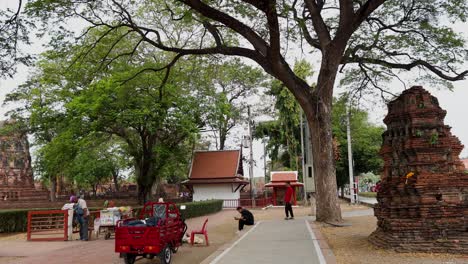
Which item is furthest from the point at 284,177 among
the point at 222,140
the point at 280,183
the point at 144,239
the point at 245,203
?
the point at 144,239

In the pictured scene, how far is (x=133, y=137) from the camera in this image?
108ft

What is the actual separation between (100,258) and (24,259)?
210 centimetres

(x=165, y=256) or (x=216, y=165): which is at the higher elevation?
(x=216, y=165)

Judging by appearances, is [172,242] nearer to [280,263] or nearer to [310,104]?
[280,263]

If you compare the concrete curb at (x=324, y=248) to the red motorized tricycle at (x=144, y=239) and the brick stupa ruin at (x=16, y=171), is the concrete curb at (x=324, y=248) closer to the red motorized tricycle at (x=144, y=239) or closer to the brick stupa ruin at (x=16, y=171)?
the red motorized tricycle at (x=144, y=239)

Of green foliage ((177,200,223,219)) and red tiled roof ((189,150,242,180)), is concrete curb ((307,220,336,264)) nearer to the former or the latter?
green foliage ((177,200,223,219))

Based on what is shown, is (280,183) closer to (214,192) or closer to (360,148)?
(214,192)

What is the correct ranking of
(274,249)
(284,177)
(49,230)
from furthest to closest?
(284,177)
(49,230)
(274,249)

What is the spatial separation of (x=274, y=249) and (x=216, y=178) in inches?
1105

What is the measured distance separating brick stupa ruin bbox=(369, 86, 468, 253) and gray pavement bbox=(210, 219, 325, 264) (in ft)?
6.09

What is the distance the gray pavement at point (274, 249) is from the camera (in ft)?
30.4

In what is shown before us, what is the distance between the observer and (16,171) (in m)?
43.9

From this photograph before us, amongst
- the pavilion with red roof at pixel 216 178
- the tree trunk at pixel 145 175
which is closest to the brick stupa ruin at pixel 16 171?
the tree trunk at pixel 145 175

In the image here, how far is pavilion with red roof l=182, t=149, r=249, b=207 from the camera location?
38.8m
